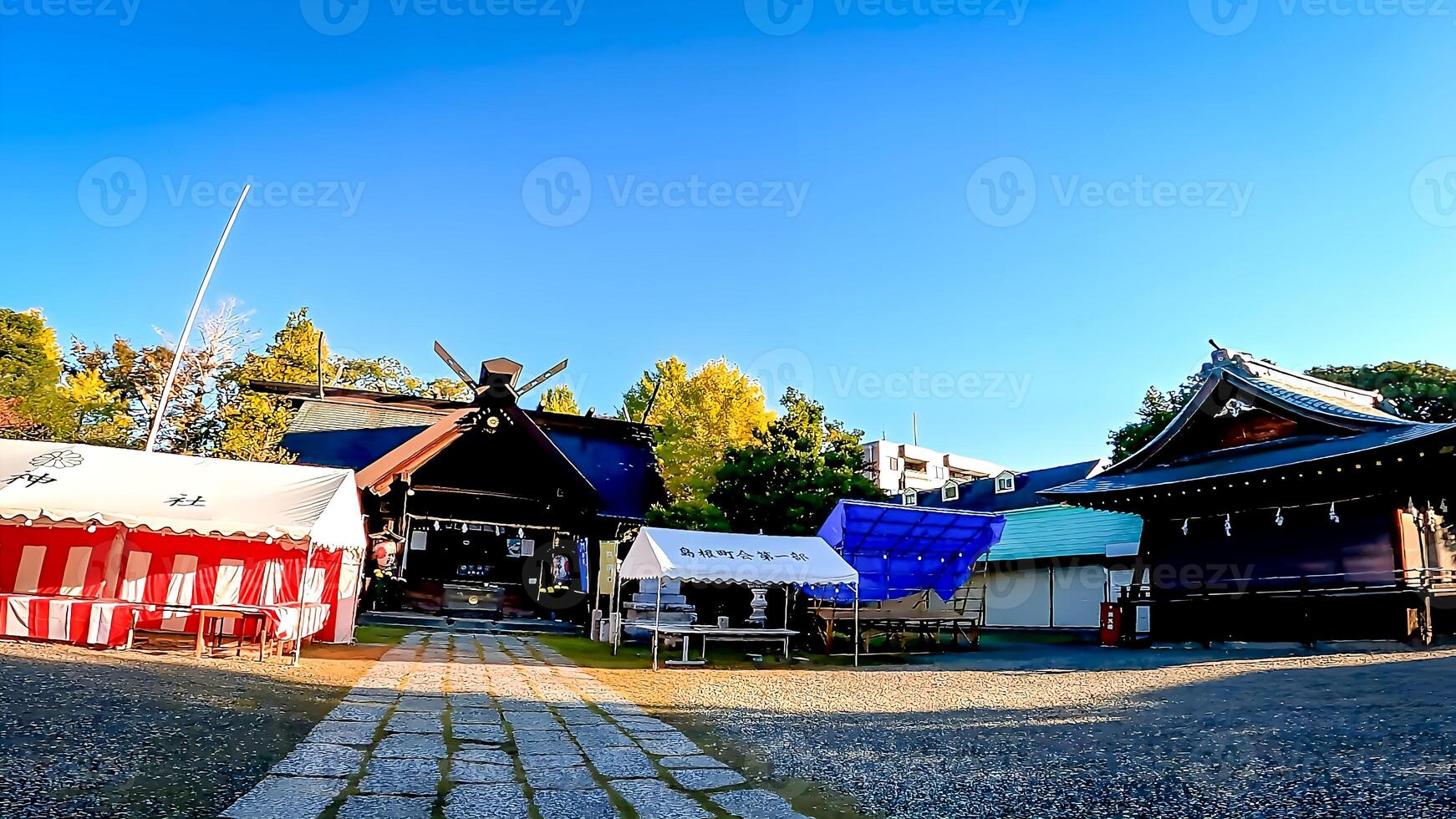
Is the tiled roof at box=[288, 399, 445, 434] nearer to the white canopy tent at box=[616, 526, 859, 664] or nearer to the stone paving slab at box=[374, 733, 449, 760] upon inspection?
the white canopy tent at box=[616, 526, 859, 664]

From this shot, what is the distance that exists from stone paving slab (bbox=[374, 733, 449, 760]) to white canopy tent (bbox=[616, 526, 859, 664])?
697cm

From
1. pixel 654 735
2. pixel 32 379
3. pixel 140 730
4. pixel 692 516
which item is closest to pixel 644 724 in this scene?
pixel 654 735

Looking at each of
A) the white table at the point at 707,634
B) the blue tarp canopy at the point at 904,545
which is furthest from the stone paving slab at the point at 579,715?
the blue tarp canopy at the point at 904,545

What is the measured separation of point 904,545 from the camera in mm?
16469

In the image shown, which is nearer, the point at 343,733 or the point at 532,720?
the point at 343,733

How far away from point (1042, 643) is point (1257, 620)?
462cm

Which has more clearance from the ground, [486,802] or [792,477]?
[792,477]

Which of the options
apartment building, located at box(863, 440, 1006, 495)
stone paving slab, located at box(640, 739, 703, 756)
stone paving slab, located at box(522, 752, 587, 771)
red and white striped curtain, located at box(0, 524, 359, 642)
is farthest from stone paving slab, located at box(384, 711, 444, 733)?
apartment building, located at box(863, 440, 1006, 495)

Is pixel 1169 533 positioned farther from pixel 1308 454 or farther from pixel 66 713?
pixel 66 713

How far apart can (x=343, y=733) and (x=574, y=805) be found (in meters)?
2.59

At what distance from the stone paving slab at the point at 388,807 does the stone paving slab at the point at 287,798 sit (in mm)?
127

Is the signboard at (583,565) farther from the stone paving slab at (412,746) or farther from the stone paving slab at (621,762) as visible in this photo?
the stone paving slab at (621,762)

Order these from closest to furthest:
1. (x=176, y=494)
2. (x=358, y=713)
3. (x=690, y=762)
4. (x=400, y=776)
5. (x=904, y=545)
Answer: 1. (x=400, y=776)
2. (x=690, y=762)
3. (x=358, y=713)
4. (x=176, y=494)
5. (x=904, y=545)

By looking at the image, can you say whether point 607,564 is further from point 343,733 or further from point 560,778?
point 560,778
